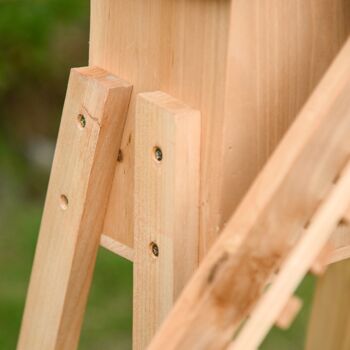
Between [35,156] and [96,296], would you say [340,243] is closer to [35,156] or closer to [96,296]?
[96,296]

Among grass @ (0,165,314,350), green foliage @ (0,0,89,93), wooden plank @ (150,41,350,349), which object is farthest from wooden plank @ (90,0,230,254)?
green foliage @ (0,0,89,93)

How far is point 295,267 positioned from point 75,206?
51cm

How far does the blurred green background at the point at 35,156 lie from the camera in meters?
3.42

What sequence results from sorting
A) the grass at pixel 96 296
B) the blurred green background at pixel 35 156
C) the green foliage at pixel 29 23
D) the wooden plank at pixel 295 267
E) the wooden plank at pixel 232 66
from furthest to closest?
1. the green foliage at pixel 29 23
2. the blurred green background at pixel 35 156
3. the grass at pixel 96 296
4. the wooden plank at pixel 232 66
5. the wooden plank at pixel 295 267

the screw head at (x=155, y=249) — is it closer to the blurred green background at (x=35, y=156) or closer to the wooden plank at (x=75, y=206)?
the wooden plank at (x=75, y=206)

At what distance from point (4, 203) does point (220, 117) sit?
3.09 metres

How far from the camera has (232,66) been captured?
1.25 metres

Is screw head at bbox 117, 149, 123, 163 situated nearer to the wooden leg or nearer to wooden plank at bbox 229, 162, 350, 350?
wooden plank at bbox 229, 162, 350, 350

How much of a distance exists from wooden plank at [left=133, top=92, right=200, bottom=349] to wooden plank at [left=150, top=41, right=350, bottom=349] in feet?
0.73

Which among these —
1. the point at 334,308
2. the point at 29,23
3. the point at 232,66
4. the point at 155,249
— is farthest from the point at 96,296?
the point at 232,66

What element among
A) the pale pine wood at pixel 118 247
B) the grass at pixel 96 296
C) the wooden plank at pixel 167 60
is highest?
the wooden plank at pixel 167 60

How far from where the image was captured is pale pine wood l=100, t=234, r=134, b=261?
4.89ft

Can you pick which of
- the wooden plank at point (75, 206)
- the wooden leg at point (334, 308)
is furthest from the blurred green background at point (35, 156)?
the wooden plank at point (75, 206)

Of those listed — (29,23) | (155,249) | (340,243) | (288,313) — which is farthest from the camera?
(29,23)
